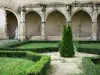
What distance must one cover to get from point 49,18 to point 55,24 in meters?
1.18

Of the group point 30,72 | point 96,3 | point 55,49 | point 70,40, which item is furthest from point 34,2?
point 30,72

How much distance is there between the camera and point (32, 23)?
103 feet

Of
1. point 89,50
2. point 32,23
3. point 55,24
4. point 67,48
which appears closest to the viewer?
point 67,48

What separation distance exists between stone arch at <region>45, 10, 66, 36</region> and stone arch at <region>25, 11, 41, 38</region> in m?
1.30

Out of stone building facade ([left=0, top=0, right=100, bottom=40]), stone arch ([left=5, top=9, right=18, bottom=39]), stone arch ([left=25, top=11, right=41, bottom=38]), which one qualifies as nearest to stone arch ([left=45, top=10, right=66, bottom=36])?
stone building facade ([left=0, top=0, right=100, bottom=40])

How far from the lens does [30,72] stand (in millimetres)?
7348

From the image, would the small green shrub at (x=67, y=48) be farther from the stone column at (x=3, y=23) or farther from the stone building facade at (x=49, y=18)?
the stone column at (x=3, y=23)

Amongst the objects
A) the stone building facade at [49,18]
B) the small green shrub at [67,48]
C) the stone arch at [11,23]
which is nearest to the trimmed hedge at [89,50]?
the small green shrub at [67,48]

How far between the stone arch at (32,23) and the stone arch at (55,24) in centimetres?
130

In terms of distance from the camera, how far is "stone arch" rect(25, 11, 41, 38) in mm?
31125

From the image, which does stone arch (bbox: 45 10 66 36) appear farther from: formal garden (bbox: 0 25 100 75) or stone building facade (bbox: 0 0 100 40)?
formal garden (bbox: 0 25 100 75)

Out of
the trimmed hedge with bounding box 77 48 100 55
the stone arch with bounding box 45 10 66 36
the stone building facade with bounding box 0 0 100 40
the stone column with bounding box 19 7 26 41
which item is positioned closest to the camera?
the trimmed hedge with bounding box 77 48 100 55

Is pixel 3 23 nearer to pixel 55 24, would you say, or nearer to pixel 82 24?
pixel 55 24

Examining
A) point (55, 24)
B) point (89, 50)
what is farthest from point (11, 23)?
Answer: point (89, 50)
